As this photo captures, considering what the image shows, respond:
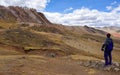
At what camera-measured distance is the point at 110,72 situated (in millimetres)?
18312

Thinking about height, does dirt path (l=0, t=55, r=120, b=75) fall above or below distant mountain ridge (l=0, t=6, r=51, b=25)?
below

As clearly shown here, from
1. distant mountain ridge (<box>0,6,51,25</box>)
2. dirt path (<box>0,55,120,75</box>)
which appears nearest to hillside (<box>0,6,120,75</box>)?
dirt path (<box>0,55,120,75</box>)

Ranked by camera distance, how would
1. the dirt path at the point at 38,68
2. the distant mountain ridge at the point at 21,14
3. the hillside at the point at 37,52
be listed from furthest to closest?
the distant mountain ridge at the point at 21,14, the hillside at the point at 37,52, the dirt path at the point at 38,68

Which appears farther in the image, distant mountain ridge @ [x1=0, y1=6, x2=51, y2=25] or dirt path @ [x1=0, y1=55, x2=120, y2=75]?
distant mountain ridge @ [x1=0, y1=6, x2=51, y2=25]

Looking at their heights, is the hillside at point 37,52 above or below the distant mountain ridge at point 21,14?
below

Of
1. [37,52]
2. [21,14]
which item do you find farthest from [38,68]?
[21,14]

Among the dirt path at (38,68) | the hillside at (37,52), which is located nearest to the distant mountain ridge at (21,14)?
the hillside at (37,52)

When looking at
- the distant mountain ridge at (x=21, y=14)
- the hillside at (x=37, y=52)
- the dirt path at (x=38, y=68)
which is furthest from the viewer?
the distant mountain ridge at (x=21, y=14)

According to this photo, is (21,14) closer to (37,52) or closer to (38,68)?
(37,52)

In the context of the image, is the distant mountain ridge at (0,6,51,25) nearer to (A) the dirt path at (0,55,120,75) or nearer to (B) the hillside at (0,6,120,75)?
(B) the hillside at (0,6,120,75)

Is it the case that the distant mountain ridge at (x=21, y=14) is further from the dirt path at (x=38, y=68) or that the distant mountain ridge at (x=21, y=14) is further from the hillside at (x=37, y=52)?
the dirt path at (x=38, y=68)

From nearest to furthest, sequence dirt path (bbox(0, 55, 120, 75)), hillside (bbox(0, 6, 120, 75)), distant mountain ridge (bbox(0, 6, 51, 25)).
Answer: dirt path (bbox(0, 55, 120, 75))
hillside (bbox(0, 6, 120, 75))
distant mountain ridge (bbox(0, 6, 51, 25))

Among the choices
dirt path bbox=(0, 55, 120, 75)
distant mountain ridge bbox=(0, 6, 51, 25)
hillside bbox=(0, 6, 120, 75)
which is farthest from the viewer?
distant mountain ridge bbox=(0, 6, 51, 25)

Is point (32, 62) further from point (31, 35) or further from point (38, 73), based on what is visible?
point (31, 35)
